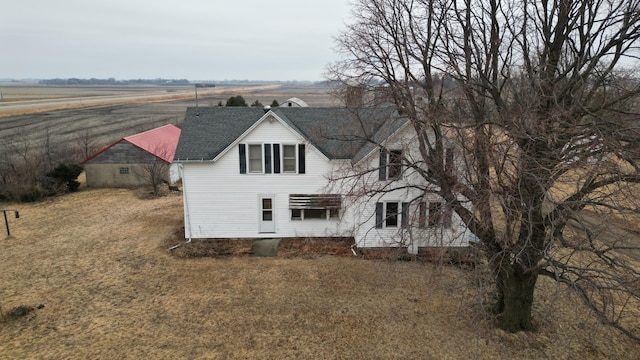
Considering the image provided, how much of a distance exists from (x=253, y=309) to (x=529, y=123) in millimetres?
9909

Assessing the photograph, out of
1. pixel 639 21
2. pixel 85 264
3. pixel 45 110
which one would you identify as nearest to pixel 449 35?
pixel 639 21

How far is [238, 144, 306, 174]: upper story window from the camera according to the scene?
1859cm

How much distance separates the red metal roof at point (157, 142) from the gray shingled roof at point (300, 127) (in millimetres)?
7486

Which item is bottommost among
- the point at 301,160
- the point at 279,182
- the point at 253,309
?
the point at 253,309

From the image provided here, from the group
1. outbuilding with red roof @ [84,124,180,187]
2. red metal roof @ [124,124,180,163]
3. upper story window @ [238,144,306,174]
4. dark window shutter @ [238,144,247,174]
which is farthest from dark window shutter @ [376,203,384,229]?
outbuilding with red roof @ [84,124,180,187]

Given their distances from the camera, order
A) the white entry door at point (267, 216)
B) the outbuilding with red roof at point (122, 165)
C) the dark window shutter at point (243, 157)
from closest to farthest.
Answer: the dark window shutter at point (243, 157), the white entry door at point (267, 216), the outbuilding with red roof at point (122, 165)

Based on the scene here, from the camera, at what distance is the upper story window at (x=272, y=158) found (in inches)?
732

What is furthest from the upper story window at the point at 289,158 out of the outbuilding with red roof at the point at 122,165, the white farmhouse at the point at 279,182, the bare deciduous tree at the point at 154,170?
the outbuilding with red roof at the point at 122,165

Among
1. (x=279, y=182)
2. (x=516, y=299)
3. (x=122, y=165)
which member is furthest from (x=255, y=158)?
(x=122, y=165)

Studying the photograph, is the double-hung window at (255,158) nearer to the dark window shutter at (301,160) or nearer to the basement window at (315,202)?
the dark window shutter at (301,160)

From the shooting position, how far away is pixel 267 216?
63.7 feet

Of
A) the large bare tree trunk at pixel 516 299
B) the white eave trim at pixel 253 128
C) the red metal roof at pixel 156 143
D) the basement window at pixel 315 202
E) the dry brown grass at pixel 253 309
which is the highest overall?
the white eave trim at pixel 253 128

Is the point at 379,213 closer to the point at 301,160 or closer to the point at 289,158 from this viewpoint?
the point at 301,160

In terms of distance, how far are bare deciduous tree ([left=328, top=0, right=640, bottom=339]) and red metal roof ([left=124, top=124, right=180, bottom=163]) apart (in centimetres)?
1873
